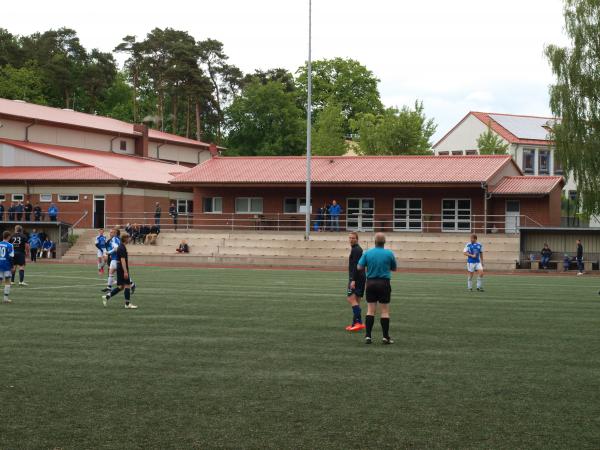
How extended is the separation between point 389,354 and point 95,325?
255 inches

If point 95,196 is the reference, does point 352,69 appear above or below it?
above

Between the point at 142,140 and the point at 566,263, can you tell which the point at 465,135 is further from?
the point at 566,263

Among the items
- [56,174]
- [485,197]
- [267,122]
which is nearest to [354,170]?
[485,197]

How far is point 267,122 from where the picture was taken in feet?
298

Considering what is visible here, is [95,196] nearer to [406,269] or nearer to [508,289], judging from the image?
[406,269]

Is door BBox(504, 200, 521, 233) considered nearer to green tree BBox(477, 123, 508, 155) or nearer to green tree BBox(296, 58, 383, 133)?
green tree BBox(477, 123, 508, 155)

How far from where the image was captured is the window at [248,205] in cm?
6091

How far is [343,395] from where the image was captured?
10.6m

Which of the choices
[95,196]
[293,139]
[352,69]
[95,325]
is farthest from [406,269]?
[352,69]

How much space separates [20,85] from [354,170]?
49.9m

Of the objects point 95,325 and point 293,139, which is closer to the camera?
point 95,325

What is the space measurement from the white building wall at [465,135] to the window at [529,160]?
467cm

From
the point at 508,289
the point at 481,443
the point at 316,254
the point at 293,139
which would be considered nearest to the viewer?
the point at 481,443

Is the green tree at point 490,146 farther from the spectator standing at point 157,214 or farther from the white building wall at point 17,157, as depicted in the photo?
the white building wall at point 17,157
